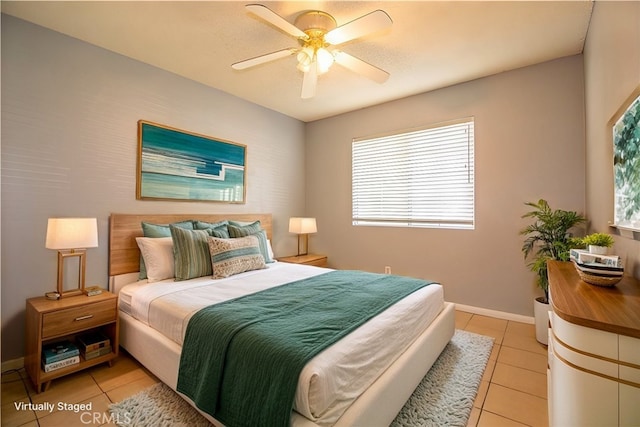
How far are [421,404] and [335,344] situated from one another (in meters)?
0.89

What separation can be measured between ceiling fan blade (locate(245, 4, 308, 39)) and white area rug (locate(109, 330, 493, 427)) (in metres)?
2.41

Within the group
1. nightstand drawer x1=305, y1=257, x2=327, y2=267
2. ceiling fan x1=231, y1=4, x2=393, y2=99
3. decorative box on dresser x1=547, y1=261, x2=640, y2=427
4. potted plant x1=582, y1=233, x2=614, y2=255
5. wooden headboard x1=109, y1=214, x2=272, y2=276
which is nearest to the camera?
decorative box on dresser x1=547, y1=261, x2=640, y2=427

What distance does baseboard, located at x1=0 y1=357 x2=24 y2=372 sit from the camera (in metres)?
2.12

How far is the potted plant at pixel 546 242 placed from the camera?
2508mm

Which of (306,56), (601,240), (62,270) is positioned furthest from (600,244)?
(62,270)

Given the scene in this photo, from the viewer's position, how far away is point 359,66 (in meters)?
2.28

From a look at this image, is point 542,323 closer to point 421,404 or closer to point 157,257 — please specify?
point 421,404

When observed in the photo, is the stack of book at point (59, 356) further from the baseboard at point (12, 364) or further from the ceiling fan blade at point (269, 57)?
the ceiling fan blade at point (269, 57)

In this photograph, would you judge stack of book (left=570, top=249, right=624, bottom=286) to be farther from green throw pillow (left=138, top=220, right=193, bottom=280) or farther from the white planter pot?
green throw pillow (left=138, top=220, right=193, bottom=280)

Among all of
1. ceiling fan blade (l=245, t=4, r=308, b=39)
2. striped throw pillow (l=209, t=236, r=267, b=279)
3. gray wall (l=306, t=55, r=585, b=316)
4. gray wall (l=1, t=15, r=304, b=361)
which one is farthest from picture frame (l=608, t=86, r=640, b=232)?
gray wall (l=1, t=15, r=304, b=361)

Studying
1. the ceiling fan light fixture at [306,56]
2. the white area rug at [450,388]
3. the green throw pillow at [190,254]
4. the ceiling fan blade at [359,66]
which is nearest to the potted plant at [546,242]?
the white area rug at [450,388]

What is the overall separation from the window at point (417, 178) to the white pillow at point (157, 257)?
2.56 metres

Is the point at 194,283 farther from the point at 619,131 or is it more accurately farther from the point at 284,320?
the point at 619,131

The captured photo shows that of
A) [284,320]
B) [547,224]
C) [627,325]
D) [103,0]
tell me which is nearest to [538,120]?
[547,224]
